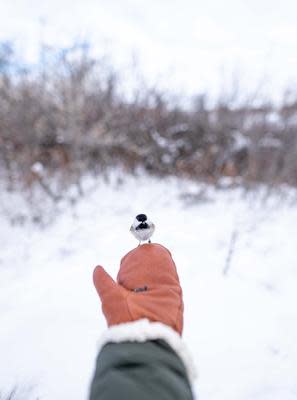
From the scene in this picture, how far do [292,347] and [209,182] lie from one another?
3363mm

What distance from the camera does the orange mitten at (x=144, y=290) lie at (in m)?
0.81

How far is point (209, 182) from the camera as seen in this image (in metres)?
5.03

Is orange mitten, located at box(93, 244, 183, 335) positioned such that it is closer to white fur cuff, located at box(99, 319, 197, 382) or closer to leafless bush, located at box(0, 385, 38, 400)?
white fur cuff, located at box(99, 319, 197, 382)

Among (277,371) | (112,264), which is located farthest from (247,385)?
(112,264)

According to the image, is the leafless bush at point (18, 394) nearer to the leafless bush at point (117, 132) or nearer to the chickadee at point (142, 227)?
the chickadee at point (142, 227)

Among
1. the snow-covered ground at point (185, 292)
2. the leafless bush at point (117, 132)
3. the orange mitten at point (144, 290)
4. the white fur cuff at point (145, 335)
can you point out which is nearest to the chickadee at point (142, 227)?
the orange mitten at point (144, 290)

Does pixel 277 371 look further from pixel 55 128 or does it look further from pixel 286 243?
pixel 55 128

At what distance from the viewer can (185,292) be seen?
2357 millimetres

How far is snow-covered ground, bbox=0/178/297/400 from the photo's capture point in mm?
1688

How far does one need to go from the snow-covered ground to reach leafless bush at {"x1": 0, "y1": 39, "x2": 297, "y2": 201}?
2.66 ft

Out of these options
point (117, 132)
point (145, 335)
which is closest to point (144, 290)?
point (145, 335)

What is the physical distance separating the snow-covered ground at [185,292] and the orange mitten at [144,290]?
3.44ft

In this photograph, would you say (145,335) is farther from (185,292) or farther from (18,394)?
(185,292)

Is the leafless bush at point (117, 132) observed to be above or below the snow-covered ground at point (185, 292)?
above
